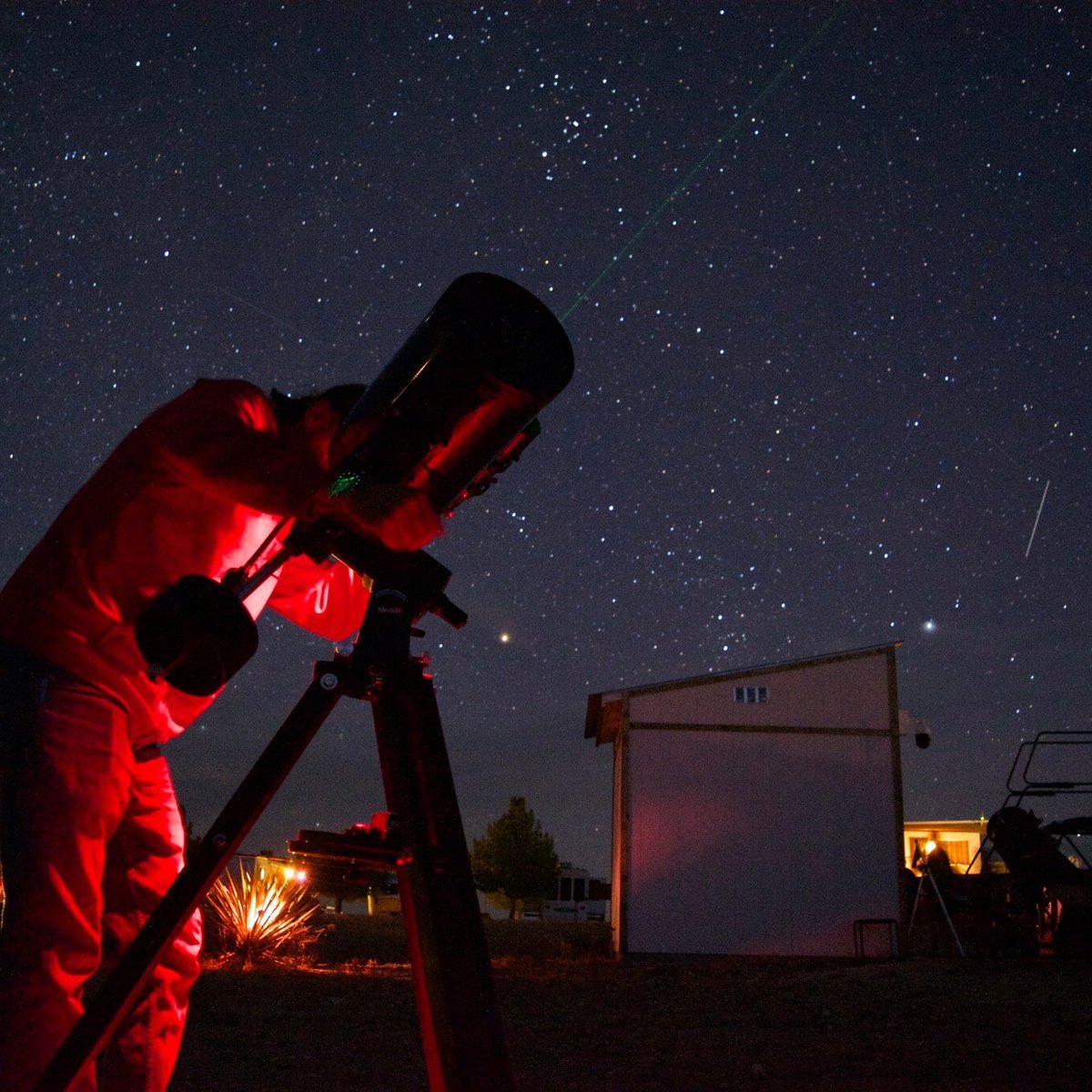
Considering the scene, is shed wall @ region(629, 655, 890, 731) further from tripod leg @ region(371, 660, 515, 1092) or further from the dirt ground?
tripod leg @ region(371, 660, 515, 1092)

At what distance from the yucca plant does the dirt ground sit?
56cm

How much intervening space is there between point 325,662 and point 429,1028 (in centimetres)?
63

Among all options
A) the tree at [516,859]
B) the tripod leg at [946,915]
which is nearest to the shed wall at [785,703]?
the tripod leg at [946,915]

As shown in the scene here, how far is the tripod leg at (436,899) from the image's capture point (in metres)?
1.47

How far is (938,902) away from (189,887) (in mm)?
13893

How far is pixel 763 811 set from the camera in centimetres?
1491

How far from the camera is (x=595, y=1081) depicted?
14.0 ft

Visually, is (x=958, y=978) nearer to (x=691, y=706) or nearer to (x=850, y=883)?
(x=850, y=883)

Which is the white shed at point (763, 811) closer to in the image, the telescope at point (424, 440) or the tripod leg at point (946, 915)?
the tripod leg at point (946, 915)

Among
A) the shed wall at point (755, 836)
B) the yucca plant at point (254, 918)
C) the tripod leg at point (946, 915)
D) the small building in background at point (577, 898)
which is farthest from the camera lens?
the small building in background at point (577, 898)

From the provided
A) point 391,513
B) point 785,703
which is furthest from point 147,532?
point 785,703

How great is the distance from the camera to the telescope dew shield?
1850mm

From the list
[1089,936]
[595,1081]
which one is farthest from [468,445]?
[1089,936]

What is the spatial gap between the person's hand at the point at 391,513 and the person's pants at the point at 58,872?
0.71 meters
